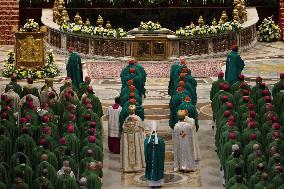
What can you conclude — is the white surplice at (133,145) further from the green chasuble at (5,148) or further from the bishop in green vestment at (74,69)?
the bishop in green vestment at (74,69)

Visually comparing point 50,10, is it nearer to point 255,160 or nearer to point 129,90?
point 129,90

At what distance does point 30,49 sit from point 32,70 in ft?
2.46

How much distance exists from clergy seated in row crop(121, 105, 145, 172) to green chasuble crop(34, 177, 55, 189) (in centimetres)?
415

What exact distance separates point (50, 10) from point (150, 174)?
68.7 feet

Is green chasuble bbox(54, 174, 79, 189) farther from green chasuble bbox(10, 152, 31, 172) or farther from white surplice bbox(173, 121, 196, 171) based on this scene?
white surplice bbox(173, 121, 196, 171)

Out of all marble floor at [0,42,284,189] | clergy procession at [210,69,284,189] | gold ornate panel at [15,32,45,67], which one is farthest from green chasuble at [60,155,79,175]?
gold ornate panel at [15,32,45,67]

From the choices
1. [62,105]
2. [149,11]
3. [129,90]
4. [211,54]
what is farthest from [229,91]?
[149,11]

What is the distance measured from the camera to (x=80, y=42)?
4203 centimetres

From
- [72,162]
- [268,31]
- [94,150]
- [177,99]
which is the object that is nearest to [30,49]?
[177,99]

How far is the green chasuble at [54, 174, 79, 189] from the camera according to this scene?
919 inches

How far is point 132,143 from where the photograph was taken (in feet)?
89.8

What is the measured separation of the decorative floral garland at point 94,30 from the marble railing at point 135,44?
0.16 meters

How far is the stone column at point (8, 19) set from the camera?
45.4 metres

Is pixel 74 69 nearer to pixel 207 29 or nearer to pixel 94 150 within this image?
pixel 207 29
